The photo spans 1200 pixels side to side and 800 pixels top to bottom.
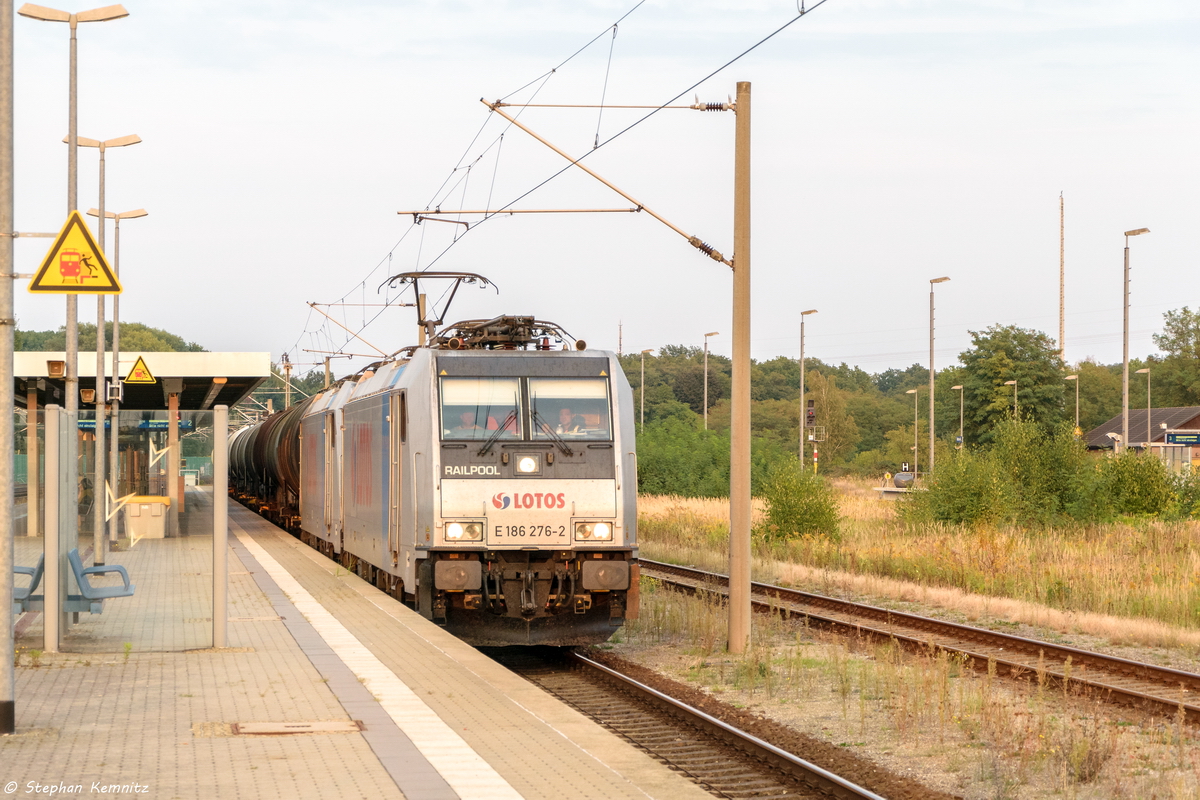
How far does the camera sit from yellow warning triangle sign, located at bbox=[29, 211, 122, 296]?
847 cm

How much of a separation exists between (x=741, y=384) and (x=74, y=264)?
7120 millimetres

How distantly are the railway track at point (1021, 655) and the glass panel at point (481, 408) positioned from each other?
4269mm

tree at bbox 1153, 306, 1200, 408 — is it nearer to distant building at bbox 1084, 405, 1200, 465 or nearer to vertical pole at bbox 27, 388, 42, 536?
distant building at bbox 1084, 405, 1200, 465

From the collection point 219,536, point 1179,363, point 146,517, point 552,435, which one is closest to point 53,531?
point 219,536

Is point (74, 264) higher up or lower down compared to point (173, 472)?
higher up

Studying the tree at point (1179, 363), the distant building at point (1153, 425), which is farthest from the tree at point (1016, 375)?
the tree at point (1179, 363)

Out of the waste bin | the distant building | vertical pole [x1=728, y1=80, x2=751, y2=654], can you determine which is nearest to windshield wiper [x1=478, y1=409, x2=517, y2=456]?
vertical pole [x1=728, y1=80, x2=751, y2=654]

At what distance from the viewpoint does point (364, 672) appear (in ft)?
33.9

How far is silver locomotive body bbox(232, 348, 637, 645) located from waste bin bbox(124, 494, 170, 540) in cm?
1130

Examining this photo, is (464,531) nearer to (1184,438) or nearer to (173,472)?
(173,472)

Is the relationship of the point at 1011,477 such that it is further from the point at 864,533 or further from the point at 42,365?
the point at 42,365

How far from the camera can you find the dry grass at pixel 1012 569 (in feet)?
54.4

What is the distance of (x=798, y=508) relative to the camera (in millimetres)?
27297

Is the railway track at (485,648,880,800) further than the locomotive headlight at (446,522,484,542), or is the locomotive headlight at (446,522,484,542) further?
the locomotive headlight at (446,522,484,542)
